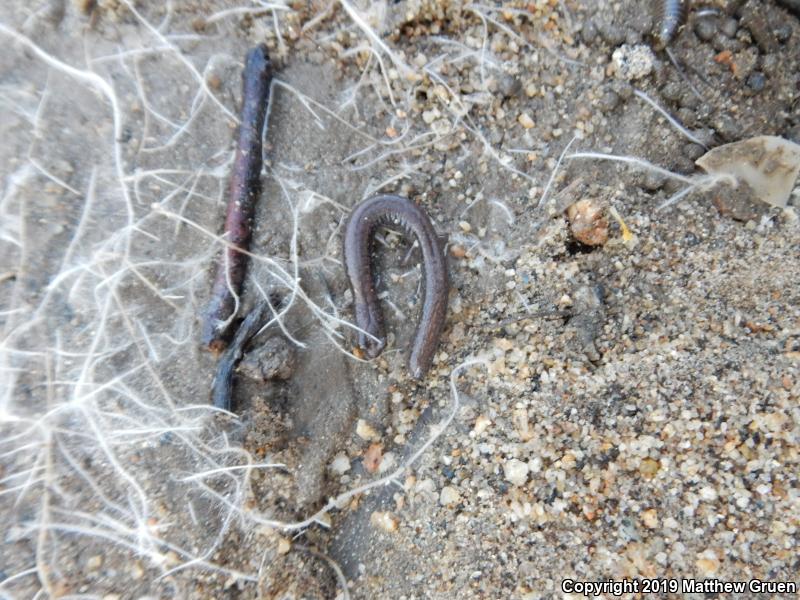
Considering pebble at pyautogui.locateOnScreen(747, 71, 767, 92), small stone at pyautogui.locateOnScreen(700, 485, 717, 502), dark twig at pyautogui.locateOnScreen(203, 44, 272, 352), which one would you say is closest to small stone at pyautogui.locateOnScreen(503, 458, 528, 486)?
small stone at pyautogui.locateOnScreen(700, 485, 717, 502)

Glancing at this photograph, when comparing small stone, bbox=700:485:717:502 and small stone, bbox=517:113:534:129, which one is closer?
small stone, bbox=700:485:717:502

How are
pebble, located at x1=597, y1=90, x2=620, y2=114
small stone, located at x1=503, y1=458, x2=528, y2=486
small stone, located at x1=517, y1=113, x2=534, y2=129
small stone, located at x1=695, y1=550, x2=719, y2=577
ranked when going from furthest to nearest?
small stone, located at x1=517, y1=113, x2=534, y2=129
pebble, located at x1=597, y1=90, x2=620, y2=114
small stone, located at x1=503, y1=458, x2=528, y2=486
small stone, located at x1=695, y1=550, x2=719, y2=577

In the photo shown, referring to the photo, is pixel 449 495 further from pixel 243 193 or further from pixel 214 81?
pixel 214 81

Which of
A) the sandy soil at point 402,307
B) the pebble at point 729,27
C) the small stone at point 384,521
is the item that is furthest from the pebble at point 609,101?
the small stone at point 384,521

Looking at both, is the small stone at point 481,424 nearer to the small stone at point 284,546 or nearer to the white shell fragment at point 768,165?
the small stone at point 284,546

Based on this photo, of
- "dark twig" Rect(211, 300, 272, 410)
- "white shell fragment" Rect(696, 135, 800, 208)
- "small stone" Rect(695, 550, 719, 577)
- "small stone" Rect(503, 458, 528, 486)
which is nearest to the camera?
"small stone" Rect(695, 550, 719, 577)

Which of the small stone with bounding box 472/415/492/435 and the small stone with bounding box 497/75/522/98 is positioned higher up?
the small stone with bounding box 497/75/522/98

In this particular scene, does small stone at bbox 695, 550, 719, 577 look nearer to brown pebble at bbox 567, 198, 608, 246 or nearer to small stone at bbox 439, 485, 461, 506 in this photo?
small stone at bbox 439, 485, 461, 506
